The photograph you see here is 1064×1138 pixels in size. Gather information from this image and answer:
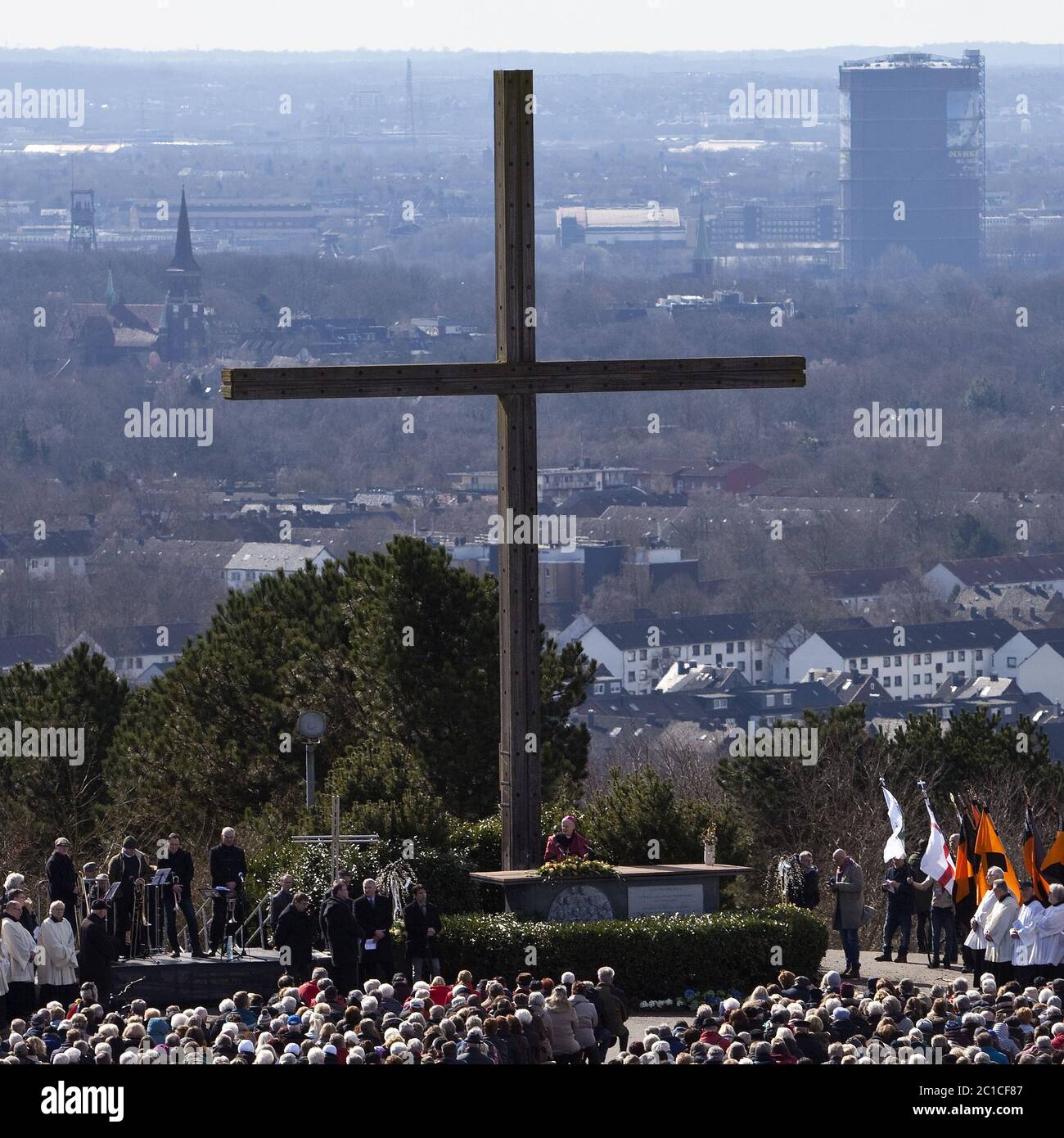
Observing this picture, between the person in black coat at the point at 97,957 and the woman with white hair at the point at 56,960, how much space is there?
16 cm

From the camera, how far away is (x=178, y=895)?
24.5 metres

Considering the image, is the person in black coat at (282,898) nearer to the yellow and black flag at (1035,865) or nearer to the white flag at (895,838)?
the white flag at (895,838)

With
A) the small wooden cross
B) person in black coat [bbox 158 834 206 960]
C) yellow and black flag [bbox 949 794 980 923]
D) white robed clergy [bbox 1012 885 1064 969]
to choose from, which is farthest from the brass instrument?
yellow and black flag [bbox 949 794 980 923]

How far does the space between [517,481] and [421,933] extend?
5451 mm

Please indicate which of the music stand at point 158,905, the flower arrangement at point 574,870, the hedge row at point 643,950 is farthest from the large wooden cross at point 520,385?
the music stand at point 158,905

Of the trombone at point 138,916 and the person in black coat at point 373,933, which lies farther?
the trombone at point 138,916

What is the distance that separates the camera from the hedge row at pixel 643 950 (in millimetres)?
24766

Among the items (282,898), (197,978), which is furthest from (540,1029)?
(282,898)

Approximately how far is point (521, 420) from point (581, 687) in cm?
1366

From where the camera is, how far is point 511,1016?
17.9 meters

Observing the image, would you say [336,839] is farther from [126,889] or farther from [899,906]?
[899,906]

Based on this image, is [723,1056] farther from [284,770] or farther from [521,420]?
[284,770]
